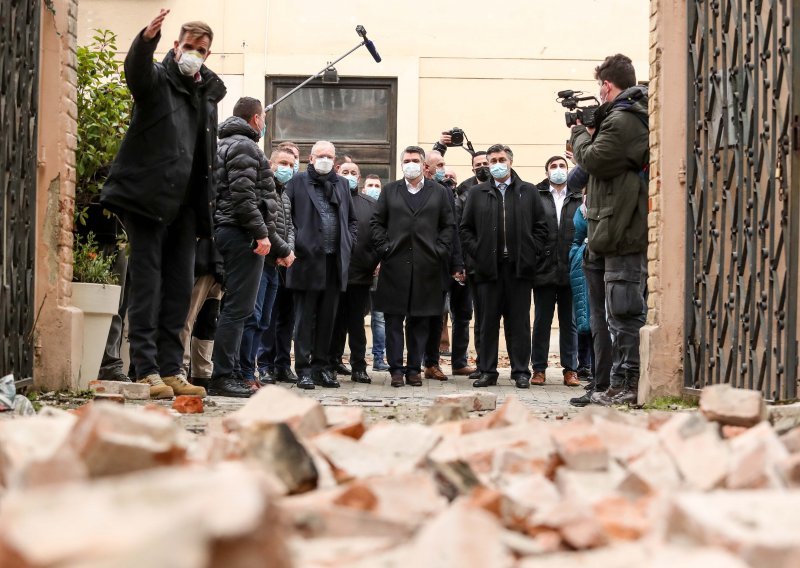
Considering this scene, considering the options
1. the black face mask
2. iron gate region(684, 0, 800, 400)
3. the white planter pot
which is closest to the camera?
iron gate region(684, 0, 800, 400)

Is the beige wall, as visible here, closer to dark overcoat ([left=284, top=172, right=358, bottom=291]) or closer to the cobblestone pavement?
the cobblestone pavement

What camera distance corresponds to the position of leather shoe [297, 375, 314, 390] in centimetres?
933

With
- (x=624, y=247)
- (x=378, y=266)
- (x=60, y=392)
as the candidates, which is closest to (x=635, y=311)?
(x=624, y=247)

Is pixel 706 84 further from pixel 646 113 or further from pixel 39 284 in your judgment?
pixel 39 284

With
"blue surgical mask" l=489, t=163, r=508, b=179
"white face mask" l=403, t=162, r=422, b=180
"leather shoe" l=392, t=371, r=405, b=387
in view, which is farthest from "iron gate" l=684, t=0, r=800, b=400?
"white face mask" l=403, t=162, r=422, b=180

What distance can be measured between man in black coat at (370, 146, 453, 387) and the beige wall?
5152 millimetres

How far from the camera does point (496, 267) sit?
32.8 feet

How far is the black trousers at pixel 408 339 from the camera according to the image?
33.1 feet

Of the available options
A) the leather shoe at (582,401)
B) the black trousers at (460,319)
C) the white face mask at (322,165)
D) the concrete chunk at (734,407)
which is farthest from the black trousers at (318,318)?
the concrete chunk at (734,407)

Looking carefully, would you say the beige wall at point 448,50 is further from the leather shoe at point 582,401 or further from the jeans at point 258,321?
the leather shoe at point 582,401

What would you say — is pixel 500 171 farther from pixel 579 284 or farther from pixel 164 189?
pixel 164 189

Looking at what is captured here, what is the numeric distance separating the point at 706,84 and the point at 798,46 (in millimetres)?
1332

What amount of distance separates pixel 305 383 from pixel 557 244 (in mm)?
2488

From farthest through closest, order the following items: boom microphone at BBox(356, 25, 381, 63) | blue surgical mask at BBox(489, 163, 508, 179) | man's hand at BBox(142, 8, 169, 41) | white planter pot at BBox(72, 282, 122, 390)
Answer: boom microphone at BBox(356, 25, 381, 63) < blue surgical mask at BBox(489, 163, 508, 179) < white planter pot at BBox(72, 282, 122, 390) < man's hand at BBox(142, 8, 169, 41)
